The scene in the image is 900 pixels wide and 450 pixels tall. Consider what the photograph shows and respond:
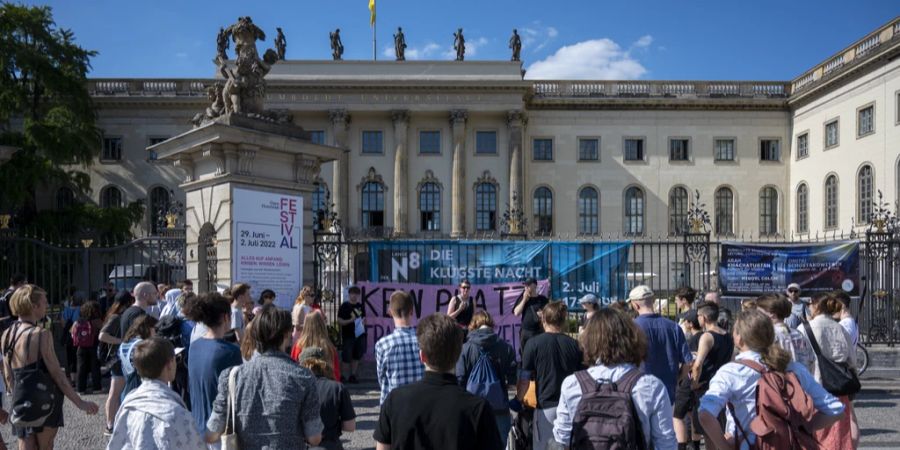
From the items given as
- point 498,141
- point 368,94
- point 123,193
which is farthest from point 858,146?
point 123,193

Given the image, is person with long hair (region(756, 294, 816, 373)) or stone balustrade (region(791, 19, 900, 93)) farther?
stone balustrade (region(791, 19, 900, 93))

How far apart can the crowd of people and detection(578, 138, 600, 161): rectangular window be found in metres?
41.0

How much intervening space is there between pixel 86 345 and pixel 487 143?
121 feet

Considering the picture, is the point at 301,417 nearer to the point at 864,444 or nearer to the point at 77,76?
the point at 864,444

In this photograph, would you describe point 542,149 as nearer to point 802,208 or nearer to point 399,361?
point 802,208

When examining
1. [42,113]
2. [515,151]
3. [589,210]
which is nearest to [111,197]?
[42,113]

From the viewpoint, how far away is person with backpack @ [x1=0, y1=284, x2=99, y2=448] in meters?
5.96

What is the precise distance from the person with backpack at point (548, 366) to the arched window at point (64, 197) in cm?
4680

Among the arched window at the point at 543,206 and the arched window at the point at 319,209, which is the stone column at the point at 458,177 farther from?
the arched window at the point at 319,209

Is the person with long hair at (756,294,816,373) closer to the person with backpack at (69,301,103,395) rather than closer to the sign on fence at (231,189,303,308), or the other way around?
the sign on fence at (231,189,303,308)

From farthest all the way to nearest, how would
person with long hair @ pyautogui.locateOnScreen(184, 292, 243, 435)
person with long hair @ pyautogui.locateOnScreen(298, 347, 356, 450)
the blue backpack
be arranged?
the blue backpack < person with long hair @ pyautogui.locateOnScreen(184, 292, 243, 435) < person with long hair @ pyautogui.locateOnScreen(298, 347, 356, 450)

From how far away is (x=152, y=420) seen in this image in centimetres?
381

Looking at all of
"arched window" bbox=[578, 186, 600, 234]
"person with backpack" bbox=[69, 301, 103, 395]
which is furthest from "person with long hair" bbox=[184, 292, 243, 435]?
"arched window" bbox=[578, 186, 600, 234]

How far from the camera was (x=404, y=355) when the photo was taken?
5488 mm
